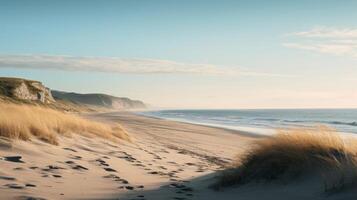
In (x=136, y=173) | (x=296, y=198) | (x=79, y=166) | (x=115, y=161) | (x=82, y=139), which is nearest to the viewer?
(x=296, y=198)

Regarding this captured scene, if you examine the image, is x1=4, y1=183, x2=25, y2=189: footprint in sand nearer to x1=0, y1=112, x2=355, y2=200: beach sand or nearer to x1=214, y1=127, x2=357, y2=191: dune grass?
x1=0, y1=112, x2=355, y2=200: beach sand

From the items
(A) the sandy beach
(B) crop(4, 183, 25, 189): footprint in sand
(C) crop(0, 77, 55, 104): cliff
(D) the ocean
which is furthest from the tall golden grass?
(C) crop(0, 77, 55, 104): cliff

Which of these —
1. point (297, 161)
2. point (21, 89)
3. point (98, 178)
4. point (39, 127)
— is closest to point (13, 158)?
point (98, 178)

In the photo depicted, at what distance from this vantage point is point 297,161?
7523 millimetres

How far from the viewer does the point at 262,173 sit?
7730 millimetres

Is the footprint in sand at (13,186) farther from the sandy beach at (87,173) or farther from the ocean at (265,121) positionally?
the ocean at (265,121)

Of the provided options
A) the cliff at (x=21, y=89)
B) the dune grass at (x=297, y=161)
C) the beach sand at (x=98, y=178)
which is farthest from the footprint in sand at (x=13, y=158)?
the cliff at (x=21, y=89)

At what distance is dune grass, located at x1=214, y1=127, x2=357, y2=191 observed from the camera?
6973 mm

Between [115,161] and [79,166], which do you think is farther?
[115,161]

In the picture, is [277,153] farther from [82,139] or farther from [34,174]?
[82,139]

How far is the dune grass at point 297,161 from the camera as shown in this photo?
697 cm

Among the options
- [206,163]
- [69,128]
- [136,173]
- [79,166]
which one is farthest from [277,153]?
[69,128]

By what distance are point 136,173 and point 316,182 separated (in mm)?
4147

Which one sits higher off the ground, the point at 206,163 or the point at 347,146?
the point at 347,146
